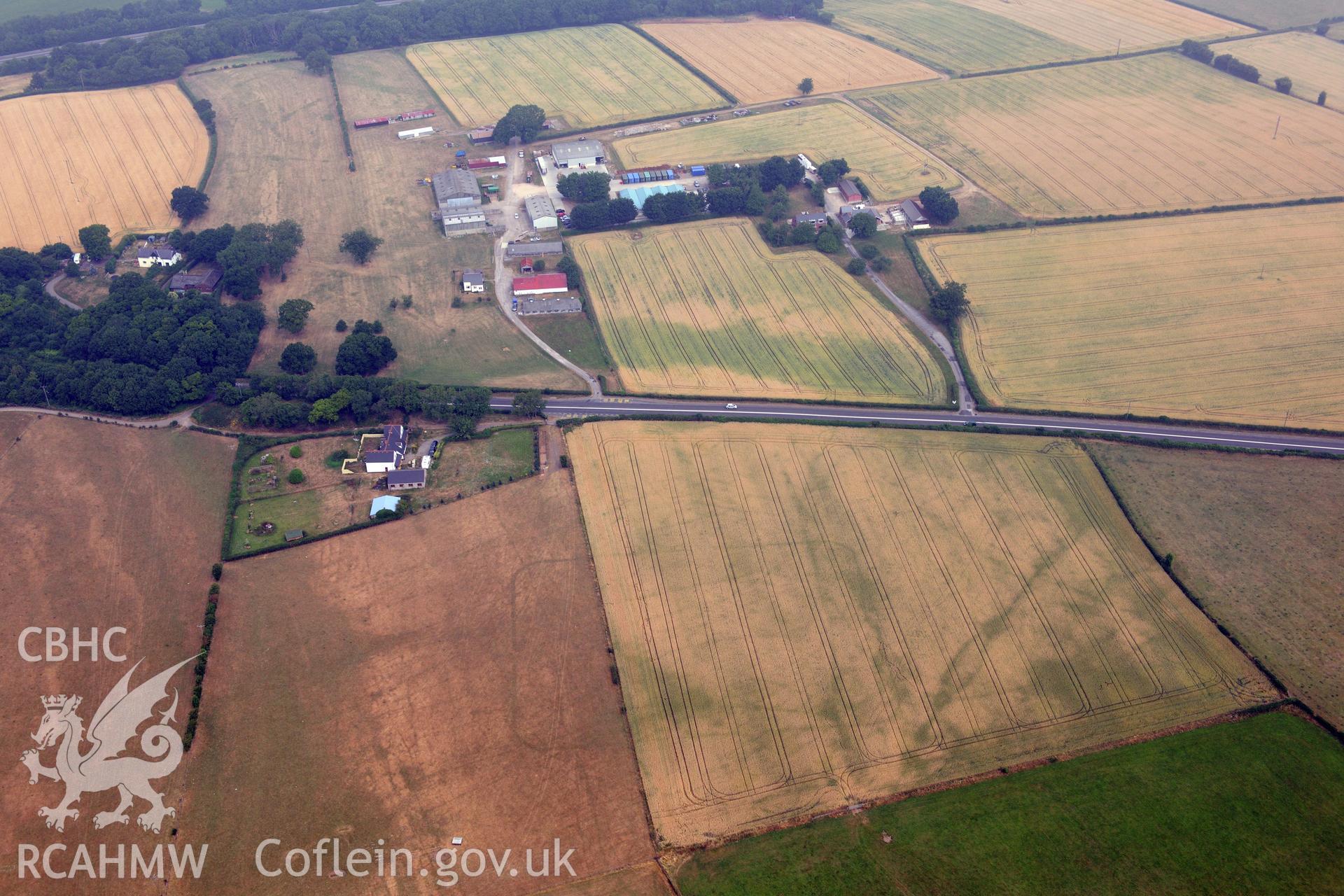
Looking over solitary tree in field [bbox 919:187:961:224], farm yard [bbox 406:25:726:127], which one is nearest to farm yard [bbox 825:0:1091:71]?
farm yard [bbox 406:25:726:127]

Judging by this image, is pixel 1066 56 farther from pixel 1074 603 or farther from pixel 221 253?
pixel 221 253

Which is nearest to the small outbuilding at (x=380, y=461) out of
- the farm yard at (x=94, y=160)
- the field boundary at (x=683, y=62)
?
the farm yard at (x=94, y=160)

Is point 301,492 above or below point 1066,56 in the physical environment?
below

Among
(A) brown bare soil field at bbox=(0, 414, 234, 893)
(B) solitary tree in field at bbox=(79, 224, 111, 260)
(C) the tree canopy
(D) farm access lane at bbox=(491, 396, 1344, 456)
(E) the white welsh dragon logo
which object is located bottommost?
(E) the white welsh dragon logo

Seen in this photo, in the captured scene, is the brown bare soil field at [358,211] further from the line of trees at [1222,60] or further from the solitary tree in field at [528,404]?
the line of trees at [1222,60]

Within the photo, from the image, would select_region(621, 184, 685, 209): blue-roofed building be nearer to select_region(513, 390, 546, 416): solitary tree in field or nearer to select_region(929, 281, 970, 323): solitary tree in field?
select_region(929, 281, 970, 323): solitary tree in field

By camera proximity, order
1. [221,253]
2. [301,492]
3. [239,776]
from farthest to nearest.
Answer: [221,253] < [301,492] < [239,776]

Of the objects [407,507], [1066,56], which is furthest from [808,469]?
[1066,56]
